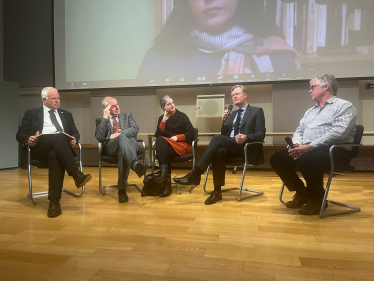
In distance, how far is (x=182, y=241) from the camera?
1529mm

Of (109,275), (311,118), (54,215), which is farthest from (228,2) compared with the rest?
(109,275)

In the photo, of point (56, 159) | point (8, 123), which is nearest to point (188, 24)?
point (56, 159)

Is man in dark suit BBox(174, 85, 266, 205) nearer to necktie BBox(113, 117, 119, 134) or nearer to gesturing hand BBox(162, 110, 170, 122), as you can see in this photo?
gesturing hand BBox(162, 110, 170, 122)

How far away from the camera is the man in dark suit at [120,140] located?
2.41 metres

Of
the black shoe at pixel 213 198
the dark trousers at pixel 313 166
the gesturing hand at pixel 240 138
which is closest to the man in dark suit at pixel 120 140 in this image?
the black shoe at pixel 213 198

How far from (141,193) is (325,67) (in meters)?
3.29

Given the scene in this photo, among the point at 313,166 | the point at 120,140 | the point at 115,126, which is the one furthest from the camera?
the point at 115,126

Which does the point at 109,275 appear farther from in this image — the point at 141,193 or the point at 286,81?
the point at 286,81

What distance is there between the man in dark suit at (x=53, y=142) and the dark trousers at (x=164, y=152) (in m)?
0.70

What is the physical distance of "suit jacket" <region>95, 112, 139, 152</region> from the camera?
267 cm

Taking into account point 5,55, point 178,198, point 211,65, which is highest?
point 5,55

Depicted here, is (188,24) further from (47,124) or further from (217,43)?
(47,124)

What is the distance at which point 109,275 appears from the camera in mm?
1168

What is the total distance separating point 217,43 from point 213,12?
486 mm
